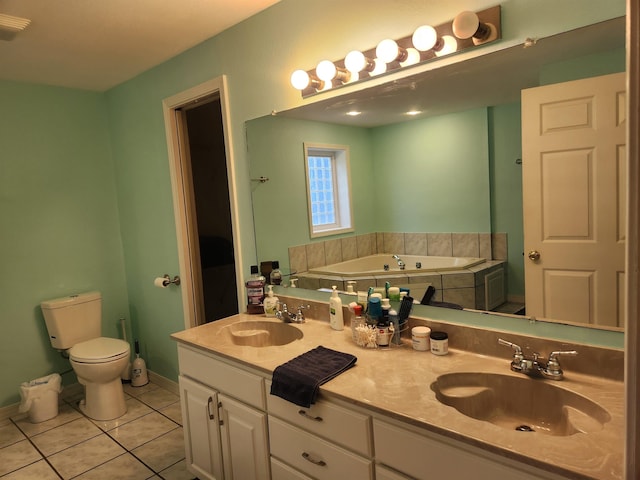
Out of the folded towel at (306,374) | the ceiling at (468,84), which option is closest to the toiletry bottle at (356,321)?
the folded towel at (306,374)

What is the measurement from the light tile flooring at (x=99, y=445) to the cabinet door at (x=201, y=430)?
29 cm

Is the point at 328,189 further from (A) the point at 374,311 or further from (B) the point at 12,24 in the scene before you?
(B) the point at 12,24

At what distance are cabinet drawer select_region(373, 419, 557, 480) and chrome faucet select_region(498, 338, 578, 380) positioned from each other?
0.41 metres

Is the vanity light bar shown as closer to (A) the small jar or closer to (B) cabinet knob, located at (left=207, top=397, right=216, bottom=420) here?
(A) the small jar

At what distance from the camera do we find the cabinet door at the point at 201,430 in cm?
192

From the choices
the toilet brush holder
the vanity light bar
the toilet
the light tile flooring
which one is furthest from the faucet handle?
the toilet brush holder

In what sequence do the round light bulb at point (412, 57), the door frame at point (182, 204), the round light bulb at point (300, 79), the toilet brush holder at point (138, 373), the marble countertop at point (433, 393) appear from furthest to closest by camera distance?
1. the toilet brush holder at point (138, 373)
2. the door frame at point (182, 204)
3. the round light bulb at point (300, 79)
4. the round light bulb at point (412, 57)
5. the marble countertop at point (433, 393)

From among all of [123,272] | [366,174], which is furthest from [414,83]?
[123,272]

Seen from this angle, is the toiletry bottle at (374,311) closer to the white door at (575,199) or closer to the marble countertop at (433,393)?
the marble countertop at (433,393)

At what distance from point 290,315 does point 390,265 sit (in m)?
0.59

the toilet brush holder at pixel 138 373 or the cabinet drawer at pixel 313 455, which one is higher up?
the cabinet drawer at pixel 313 455

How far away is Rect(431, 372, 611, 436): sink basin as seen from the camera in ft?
4.03

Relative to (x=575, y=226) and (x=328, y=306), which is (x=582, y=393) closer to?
(x=575, y=226)

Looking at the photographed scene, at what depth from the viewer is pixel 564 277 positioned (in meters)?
1.39
